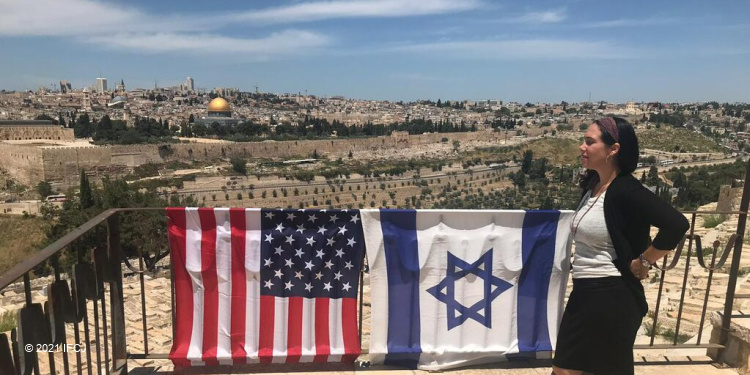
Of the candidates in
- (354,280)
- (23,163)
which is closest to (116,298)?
(354,280)

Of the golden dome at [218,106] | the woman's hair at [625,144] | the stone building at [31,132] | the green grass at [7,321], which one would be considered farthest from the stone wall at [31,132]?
the woman's hair at [625,144]

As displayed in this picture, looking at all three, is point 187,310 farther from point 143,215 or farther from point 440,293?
point 143,215

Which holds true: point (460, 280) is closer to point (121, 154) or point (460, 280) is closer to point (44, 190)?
point (44, 190)

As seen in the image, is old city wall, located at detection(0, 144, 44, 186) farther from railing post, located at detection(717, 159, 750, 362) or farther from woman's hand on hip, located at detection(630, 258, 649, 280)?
woman's hand on hip, located at detection(630, 258, 649, 280)

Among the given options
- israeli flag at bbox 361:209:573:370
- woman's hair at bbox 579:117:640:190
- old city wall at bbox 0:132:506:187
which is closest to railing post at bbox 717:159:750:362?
israeli flag at bbox 361:209:573:370

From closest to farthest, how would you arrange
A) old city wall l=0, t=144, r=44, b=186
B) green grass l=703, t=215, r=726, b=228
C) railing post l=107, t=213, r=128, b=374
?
railing post l=107, t=213, r=128, b=374 → green grass l=703, t=215, r=726, b=228 → old city wall l=0, t=144, r=44, b=186
